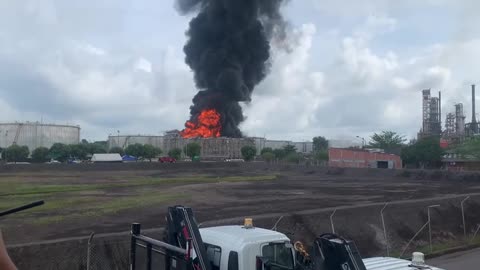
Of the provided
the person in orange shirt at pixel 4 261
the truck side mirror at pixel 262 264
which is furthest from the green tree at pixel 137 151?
the person in orange shirt at pixel 4 261

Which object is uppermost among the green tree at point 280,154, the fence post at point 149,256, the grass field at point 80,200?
the green tree at point 280,154

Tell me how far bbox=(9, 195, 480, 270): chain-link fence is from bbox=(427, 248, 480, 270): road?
620 mm

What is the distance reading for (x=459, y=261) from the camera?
14.6m

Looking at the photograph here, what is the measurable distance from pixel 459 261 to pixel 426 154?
183ft

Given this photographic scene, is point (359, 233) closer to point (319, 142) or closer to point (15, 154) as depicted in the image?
point (15, 154)

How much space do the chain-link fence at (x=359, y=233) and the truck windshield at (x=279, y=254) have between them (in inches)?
130

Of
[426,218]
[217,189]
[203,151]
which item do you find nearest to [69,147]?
[203,151]

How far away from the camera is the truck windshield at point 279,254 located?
6.34 m

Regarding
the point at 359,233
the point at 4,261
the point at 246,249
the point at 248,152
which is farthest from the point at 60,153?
the point at 4,261

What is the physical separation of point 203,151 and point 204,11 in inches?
1012

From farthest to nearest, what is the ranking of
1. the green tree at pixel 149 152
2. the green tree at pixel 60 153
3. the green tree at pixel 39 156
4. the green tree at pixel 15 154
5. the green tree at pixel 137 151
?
the green tree at pixel 137 151 < the green tree at pixel 149 152 < the green tree at pixel 60 153 < the green tree at pixel 39 156 < the green tree at pixel 15 154

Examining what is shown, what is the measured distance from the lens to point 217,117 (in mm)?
94812

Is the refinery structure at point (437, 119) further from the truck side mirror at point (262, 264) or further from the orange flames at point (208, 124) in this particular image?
the truck side mirror at point (262, 264)

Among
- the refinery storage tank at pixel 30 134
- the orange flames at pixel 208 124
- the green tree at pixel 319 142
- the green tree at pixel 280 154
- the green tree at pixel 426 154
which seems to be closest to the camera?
the green tree at pixel 426 154
